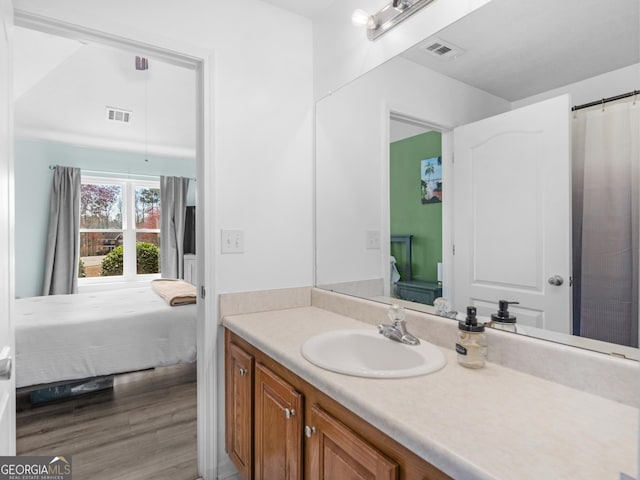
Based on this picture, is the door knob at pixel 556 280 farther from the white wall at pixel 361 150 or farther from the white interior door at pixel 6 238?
the white interior door at pixel 6 238

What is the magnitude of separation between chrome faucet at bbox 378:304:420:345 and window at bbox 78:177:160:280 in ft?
16.1

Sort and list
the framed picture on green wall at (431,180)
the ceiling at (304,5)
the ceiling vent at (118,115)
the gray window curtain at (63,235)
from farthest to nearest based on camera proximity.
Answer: the gray window curtain at (63,235) < the ceiling vent at (118,115) < the ceiling at (304,5) < the framed picture on green wall at (431,180)

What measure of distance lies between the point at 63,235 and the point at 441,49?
4.98 meters

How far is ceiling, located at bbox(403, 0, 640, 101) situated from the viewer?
0.91 m

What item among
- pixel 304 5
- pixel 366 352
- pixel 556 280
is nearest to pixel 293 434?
pixel 366 352

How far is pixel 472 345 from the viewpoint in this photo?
1054mm

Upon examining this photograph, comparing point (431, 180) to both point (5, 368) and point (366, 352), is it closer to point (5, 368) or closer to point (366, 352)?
point (366, 352)

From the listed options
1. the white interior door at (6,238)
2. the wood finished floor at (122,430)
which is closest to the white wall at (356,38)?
the white interior door at (6,238)

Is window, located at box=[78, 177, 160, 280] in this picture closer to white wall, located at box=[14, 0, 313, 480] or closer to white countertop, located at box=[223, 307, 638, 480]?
white wall, located at box=[14, 0, 313, 480]

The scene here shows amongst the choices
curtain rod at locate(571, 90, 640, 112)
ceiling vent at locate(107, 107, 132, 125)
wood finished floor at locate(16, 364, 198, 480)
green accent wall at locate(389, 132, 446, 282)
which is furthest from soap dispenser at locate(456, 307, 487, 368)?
ceiling vent at locate(107, 107, 132, 125)

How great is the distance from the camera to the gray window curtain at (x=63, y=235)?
4535mm

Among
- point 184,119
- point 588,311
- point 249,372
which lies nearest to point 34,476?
point 249,372

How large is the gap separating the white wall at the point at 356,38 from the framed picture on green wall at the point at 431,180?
47 centimetres

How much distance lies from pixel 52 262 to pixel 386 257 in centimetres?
463
